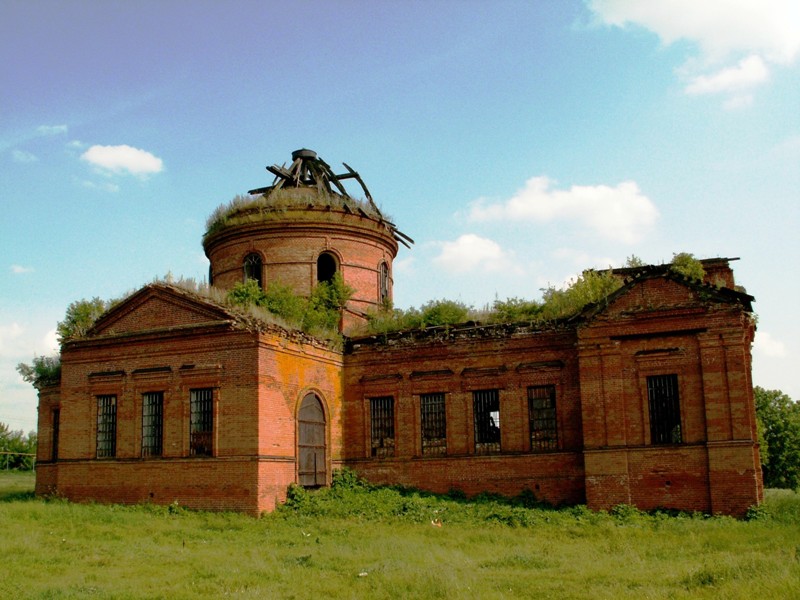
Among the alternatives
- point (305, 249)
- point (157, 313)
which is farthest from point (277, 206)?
point (157, 313)

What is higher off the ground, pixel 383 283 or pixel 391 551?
pixel 383 283

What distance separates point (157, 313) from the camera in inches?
851

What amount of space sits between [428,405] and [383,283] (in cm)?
619

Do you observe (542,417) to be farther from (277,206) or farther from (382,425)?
(277,206)

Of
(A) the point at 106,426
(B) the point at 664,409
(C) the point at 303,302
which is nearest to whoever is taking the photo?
(B) the point at 664,409

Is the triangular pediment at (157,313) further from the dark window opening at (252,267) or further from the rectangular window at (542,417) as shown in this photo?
the rectangular window at (542,417)

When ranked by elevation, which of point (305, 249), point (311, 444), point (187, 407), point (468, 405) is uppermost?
point (305, 249)

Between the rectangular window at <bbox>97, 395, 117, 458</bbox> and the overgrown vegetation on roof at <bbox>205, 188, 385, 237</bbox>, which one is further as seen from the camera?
the overgrown vegetation on roof at <bbox>205, 188, 385, 237</bbox>

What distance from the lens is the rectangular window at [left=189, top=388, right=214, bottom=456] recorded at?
20328mm

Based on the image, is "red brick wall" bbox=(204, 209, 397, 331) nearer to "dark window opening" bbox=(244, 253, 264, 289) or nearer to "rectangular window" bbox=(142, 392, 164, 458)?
"dark window opening" bbox=(244, 253, 264, 289)

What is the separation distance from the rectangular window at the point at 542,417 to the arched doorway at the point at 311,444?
5555 mm

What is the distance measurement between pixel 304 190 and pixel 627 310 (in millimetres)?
11435

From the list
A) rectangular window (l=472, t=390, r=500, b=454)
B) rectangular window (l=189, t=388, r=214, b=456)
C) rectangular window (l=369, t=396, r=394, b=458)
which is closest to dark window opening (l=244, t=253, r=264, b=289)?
rectangular window (l=189, t=388, r=214, b=456)

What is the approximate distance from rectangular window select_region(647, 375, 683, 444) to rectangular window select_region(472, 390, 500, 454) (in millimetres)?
3974
